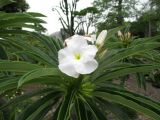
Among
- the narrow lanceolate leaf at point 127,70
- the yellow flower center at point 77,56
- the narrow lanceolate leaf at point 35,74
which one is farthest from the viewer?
the narrow lanceolate leaf at point 127,70

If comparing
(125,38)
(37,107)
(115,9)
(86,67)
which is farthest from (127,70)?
(115,9)

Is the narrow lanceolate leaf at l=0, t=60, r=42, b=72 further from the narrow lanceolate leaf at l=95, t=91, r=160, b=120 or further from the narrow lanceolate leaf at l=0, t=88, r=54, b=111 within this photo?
the narrow lanceolate leaf at l=95, t=91, r=160, b=120

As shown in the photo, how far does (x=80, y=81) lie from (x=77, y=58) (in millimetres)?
140

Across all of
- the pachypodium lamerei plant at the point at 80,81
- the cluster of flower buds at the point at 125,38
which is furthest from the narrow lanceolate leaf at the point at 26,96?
the cluster of flower buds at the point at 125,38

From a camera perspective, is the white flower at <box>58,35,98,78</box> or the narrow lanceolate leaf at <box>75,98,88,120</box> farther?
the narrow lanceolate leaf at <box>75,98,88,120</box>

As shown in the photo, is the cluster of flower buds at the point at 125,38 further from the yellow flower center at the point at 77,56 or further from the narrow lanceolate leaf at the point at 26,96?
the yellow flower center at the point at 77,56

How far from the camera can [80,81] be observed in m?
1.40

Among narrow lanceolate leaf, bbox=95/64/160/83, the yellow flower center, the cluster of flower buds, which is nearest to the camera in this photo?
the yellow flower center

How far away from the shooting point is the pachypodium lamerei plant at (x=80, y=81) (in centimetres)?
129

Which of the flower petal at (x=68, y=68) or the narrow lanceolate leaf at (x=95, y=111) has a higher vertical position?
the flower petal at (x=68, y=68)

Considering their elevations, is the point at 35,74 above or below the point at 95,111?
above

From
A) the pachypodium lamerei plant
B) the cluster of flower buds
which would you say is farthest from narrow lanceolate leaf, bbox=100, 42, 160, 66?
the cluster of flower buds

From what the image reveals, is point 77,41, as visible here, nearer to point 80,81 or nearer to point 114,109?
point 80,81

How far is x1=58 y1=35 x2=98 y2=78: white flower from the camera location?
4.13ft
